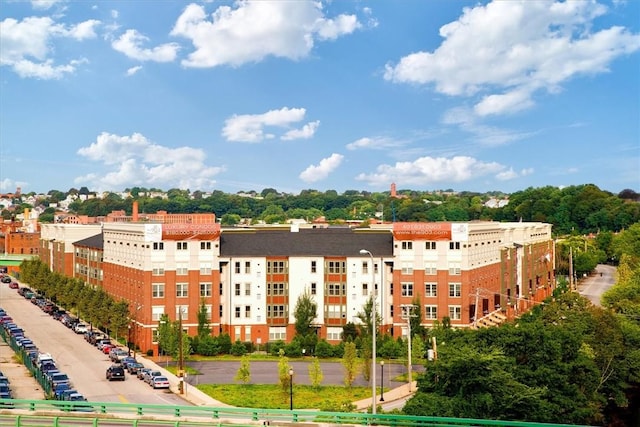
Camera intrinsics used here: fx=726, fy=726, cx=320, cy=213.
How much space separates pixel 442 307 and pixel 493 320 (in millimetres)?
9424

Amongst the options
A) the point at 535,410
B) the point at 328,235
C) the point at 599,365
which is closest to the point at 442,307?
the point at 328,235

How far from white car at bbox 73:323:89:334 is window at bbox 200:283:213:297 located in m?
19.4

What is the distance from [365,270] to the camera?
8181 centimetres

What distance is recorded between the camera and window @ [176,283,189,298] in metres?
79.3

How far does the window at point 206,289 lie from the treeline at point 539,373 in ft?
117

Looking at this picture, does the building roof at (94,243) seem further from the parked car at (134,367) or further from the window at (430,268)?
the window at (430,268)

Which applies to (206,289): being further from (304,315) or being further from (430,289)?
(430,289)

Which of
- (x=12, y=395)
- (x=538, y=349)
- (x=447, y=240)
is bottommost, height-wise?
(x=12, y=395)

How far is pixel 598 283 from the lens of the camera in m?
143

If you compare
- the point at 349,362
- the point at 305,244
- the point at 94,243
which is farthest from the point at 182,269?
the point at 94,243

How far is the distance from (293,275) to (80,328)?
28880 millimetres

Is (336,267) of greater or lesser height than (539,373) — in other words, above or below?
above

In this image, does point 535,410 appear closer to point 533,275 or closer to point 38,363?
point 38,363

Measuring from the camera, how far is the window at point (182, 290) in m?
79.3
